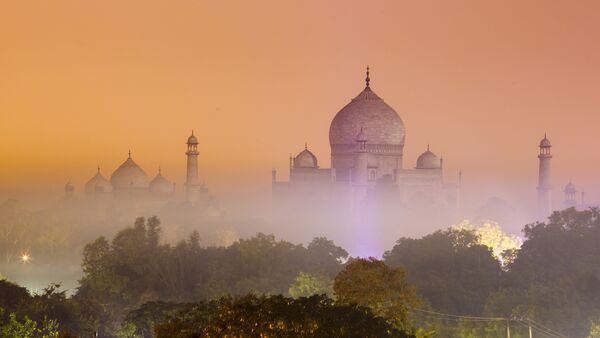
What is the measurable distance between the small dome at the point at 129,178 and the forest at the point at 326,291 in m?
37.8

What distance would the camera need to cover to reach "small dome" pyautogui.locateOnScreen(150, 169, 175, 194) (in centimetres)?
10350

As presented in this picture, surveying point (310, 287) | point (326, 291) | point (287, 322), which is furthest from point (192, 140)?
point (287, 322)

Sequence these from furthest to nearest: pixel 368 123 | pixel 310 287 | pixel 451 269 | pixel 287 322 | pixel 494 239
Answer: pixel 368 123 < pixel 494 239 < pixel 451 269 < pixel 310 287 < pixel 287 322

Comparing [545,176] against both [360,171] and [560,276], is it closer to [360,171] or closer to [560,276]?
[360,171]

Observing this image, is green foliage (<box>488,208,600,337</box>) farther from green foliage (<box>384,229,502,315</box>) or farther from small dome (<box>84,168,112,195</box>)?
small dome (<box>84,168,112,195</box>)

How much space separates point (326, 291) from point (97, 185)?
59980 mm

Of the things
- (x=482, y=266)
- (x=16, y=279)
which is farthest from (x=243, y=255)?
(x=16, y=279)

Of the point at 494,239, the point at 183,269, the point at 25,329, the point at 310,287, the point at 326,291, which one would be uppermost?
the point at 494,239

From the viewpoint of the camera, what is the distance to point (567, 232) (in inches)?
2522

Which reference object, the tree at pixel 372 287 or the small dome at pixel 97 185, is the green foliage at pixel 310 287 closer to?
the tree at pixel 372 287

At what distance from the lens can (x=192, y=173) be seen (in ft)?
309

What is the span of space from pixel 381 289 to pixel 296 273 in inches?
892

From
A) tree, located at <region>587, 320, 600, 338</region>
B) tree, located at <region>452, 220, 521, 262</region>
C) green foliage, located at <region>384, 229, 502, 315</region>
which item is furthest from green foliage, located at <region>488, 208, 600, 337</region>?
tree, located at <region>452, 220, 521, 262</region>

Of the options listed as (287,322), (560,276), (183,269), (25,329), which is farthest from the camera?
(183,269)
